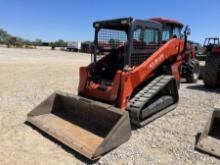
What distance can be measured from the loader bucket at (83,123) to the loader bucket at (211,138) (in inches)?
44.1

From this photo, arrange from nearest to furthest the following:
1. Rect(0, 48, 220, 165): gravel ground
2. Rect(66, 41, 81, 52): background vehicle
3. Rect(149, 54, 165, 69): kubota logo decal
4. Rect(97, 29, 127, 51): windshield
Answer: Rect(0, 48, 220, 165): gravel ground → Rect(149, 54, 165, 69): kubota logo decal → Rect(97, 29, 127, 51): windshield → Rect(66, 41, 81, 52): background vehicle

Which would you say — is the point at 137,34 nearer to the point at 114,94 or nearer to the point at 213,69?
the point at 114,94

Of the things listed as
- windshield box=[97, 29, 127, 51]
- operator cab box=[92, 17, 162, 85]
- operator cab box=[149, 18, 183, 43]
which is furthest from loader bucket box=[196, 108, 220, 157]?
operator cab box=[149, 18, 183, 43]

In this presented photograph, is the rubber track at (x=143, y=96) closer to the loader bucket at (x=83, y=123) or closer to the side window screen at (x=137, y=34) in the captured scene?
the loader bucket at (x=83, y=123)

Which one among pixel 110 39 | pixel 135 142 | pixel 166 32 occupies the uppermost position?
pixel 166 32

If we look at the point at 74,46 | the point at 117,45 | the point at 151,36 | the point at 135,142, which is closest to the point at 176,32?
the point at 151,36

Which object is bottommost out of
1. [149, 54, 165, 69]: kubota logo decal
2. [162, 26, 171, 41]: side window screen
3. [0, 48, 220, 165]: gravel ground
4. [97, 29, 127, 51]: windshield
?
[0, 48, 220, 165]: gravel ground

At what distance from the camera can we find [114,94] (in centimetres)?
473

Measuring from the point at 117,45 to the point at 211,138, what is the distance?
9.66 feet

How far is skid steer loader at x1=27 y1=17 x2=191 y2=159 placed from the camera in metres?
4.09

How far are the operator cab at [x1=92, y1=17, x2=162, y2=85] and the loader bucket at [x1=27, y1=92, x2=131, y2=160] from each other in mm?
852

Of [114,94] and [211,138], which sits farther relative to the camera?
[114,94]

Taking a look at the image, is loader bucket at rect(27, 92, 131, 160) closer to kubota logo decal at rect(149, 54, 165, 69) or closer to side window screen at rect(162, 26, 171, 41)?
kubota logo decal at rect(149, 54, 165, 69)

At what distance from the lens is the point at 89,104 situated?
462 centimetres
